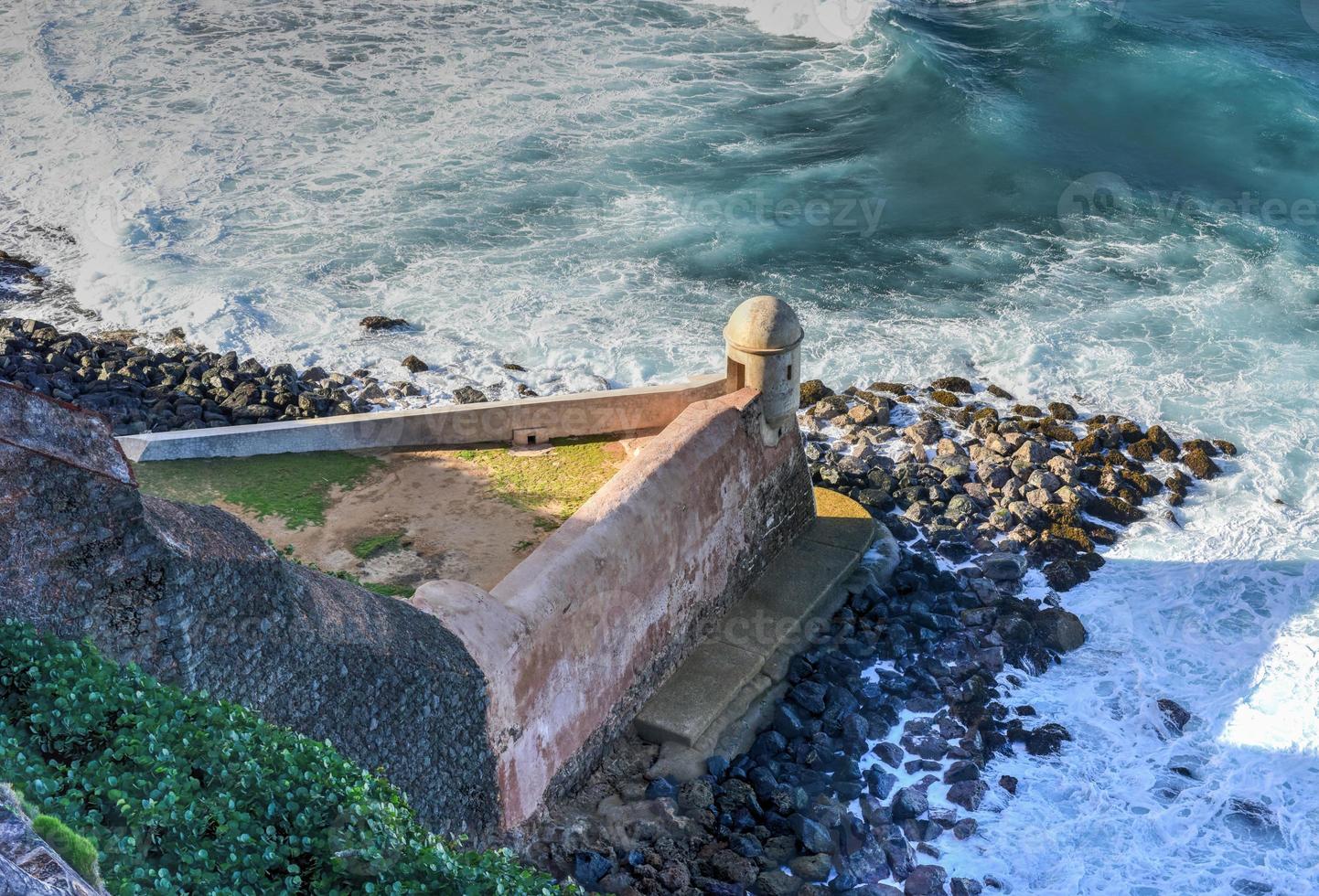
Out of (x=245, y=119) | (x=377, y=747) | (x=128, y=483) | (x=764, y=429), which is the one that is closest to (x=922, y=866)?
(x=764, y=429)

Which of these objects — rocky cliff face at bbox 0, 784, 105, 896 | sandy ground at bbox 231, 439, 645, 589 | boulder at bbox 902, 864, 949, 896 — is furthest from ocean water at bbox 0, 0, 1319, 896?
rocky cliff face at bbox 0, 784, 105, 896

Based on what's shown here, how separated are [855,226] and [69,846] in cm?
2017

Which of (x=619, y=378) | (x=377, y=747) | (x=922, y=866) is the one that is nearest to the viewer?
(x=377, y=747)

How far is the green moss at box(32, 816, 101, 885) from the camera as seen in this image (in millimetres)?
4612

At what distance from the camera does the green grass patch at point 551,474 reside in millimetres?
11688

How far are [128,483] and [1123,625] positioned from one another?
10.6 meters

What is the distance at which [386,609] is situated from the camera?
8.37m

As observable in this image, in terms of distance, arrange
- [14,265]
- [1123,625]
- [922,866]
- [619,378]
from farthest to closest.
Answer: [14,265] → [619,378] → [1123,625] → [922,866]

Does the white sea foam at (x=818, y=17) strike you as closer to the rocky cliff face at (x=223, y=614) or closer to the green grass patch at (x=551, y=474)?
the green grass patch at (x=551, y=474)

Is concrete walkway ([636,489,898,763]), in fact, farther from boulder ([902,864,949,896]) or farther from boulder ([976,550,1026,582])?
boulder ([902,864,949,896])

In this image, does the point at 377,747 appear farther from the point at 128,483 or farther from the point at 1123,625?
the point at 1123,625

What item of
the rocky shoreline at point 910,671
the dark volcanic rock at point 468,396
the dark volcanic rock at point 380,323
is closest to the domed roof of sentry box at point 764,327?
the rocky shoreline at point 910,671

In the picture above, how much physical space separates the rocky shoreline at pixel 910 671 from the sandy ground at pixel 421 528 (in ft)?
6.33

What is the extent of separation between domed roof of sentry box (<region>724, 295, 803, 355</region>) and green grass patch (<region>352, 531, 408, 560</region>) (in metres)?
3.37
